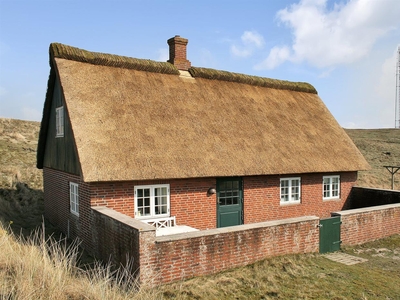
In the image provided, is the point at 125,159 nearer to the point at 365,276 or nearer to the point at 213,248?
the point at 213,248

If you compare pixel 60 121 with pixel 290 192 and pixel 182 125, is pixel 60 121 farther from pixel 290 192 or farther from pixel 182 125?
pixel 290 192

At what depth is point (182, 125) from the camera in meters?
12.0

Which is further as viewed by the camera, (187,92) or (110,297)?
(187,92)

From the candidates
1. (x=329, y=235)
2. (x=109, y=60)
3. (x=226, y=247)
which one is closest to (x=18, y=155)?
(x=109, y=60)

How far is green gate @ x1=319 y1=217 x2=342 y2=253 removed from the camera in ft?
32.8

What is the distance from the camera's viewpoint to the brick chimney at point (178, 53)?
14789 millimetres

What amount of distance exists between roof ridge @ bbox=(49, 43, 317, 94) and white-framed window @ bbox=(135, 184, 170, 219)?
17.2ft

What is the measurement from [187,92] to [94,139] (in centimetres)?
494

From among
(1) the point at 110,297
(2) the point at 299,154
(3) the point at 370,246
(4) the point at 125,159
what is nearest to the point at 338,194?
(2) the point at 299,154

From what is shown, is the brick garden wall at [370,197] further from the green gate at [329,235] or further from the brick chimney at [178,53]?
the brick chimney at [178,53]

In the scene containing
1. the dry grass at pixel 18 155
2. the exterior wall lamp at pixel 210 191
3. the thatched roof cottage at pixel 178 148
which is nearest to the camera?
the thatched roof cottage at pixel 178 148

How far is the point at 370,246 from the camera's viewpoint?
1124cm

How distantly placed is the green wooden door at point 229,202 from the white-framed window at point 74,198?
4733 millimetres

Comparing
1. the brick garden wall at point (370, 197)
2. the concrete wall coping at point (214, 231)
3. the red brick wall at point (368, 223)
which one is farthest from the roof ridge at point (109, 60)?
the brick garden wall at point (370, 197)
